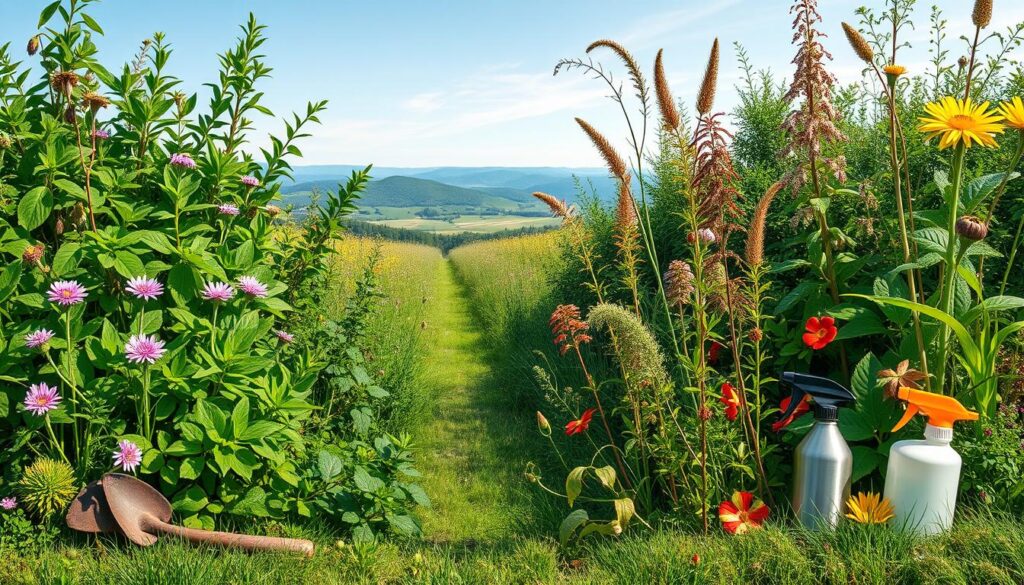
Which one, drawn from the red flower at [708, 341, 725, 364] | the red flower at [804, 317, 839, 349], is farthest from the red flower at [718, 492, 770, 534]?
the red flower at [708, 341, 725, 364]

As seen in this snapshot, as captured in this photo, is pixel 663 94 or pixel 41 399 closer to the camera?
pixel 663 94

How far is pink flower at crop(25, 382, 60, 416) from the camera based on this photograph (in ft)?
8.20

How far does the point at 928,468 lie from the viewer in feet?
7.20

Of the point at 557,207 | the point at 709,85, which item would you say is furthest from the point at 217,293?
the point at 709,85

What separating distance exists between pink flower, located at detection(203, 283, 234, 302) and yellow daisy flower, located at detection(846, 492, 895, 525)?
2500 millimetres

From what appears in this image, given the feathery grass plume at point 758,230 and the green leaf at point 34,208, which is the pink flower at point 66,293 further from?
the feathery grass plume at point 758,230

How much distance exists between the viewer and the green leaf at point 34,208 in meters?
2.79

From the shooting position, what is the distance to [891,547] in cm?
218

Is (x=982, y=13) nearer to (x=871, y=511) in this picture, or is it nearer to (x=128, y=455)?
(x=871, y=511)

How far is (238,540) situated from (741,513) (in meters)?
1.88

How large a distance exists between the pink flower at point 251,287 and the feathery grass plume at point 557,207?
1.28 metres

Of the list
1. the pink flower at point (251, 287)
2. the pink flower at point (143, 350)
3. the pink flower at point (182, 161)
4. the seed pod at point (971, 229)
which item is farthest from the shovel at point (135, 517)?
the seed pod at point (971, 229)

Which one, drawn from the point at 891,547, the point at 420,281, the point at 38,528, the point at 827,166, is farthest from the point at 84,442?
the point at 420,281

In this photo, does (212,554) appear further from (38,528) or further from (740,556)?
(740,556)
